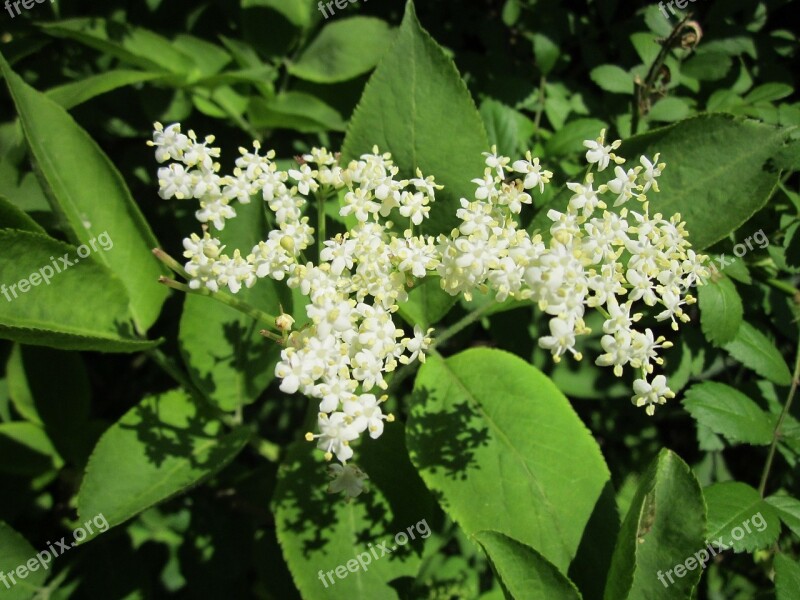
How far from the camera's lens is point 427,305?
7.96ft

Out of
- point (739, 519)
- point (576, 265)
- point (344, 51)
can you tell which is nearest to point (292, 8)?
A: point (344, 51)

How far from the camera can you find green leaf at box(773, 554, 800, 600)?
79.0 inches

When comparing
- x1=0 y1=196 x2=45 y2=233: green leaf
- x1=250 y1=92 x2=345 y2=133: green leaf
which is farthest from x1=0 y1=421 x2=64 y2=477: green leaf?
x1=250 y1=92 x2=345 y2=133: green leaf

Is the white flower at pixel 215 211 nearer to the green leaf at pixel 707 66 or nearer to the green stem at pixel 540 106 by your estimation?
the green stem at pixel 540 106

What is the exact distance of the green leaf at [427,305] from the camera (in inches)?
94.3

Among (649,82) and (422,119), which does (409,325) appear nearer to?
(422,119)

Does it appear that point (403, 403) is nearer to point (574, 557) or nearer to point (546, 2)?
point (574, 557)

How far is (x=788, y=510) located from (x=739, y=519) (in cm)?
23

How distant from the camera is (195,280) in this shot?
6.30ft

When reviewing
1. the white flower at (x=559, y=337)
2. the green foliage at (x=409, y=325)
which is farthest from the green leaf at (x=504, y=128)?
the white flower at (x=559, y=337)

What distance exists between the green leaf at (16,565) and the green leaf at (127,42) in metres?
1.79

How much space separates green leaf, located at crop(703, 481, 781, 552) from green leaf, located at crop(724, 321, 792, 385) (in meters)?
0.43

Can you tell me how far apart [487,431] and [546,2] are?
1718 mm

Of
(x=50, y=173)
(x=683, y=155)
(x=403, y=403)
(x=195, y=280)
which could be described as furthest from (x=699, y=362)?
(x=50, y=173)
